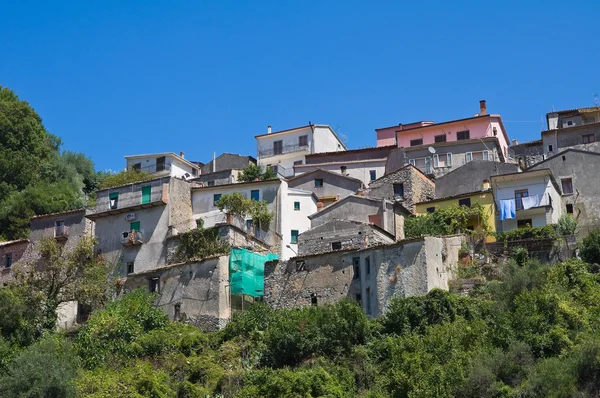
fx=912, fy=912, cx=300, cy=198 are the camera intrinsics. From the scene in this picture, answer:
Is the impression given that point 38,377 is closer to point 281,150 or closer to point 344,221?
point 344,221

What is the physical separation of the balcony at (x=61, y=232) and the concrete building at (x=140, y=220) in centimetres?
223

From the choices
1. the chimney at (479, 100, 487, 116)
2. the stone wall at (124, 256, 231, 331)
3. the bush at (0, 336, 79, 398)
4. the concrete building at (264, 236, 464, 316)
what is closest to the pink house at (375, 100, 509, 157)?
the chimney at (479, 100, 487, 116)

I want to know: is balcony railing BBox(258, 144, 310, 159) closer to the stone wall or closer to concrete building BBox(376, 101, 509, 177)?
concrete building BBox(376, 101, 509, 177)

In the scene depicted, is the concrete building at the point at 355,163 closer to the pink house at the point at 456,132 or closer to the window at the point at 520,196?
the pink house at the point at 456,132

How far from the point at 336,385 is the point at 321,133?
42938 millimetres

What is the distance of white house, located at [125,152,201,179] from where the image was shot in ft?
244

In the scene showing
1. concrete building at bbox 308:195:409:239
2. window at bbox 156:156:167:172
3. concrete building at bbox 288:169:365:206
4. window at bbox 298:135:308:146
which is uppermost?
window at bbox 298:135:308:146

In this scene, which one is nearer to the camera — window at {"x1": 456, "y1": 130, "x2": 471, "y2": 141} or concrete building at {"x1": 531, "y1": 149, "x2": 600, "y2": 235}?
concrete building at {"x1": 531, "y1": 149, "x2": 600, "y2": 235}

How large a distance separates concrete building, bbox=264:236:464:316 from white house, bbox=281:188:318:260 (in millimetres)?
9802

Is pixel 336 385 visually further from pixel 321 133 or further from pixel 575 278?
pixel 321 133

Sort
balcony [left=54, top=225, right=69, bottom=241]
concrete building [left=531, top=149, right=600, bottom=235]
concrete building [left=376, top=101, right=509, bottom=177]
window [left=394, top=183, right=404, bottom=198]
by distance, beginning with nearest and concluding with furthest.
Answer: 1. concrete building [left=531, top=149, right=600, bottom=235]
2. balcony [left=54, top=225, right=69, bottom=241]
3. window [left=394, top=183, right=404, bottom=198]
4. concrete building [left=376, top=101, right=509, bottom=177]

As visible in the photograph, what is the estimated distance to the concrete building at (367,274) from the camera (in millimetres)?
40344

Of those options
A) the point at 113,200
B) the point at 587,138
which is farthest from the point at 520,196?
the point at 113,200

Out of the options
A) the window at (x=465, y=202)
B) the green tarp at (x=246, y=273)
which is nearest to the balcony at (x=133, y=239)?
the green tarp at (x=246, y=273)
